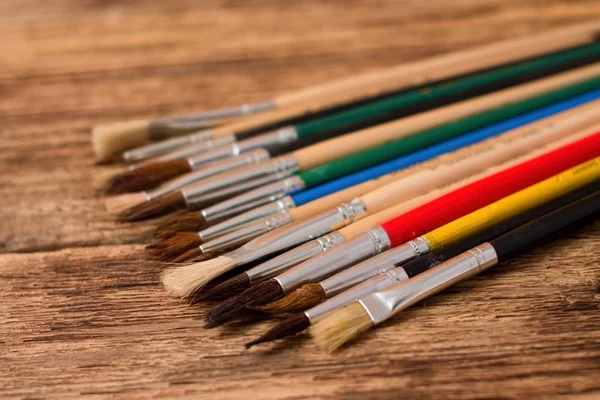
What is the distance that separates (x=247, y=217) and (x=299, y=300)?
0.48ft

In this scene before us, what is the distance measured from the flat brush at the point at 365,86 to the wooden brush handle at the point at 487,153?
0.58 ft

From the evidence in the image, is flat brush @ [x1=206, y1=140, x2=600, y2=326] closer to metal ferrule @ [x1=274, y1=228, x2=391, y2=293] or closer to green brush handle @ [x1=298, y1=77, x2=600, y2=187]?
metal ferrule @ [x1=274, y1=228, x2=391, y2=293]

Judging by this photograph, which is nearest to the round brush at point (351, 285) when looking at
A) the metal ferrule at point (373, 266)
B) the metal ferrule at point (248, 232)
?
the metal ferrule at point (373, 266)

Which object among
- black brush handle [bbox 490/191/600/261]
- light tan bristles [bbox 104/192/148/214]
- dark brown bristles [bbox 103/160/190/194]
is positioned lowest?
black brush handle [bbox 490/191/600/261]

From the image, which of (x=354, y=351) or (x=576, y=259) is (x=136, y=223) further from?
(x=576, y=259)

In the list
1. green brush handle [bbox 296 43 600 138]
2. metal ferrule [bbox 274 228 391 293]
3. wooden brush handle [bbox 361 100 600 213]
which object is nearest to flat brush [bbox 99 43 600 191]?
green brush handle [bbox 296 43 600 138]

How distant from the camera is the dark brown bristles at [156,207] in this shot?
75 cm

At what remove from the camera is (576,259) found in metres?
0.67

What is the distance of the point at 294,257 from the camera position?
0.65 metres

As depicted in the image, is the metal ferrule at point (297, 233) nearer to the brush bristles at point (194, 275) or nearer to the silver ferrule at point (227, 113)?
the brush bristles at point (194, 275)

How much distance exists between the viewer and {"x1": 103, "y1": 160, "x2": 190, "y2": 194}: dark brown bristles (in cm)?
78

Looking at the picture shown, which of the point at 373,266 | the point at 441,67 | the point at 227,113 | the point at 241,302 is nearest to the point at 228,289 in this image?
the point at 241,302

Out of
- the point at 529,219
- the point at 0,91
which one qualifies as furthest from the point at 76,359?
the point at 0,91

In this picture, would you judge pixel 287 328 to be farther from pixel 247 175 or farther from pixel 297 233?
pixel 247 175
